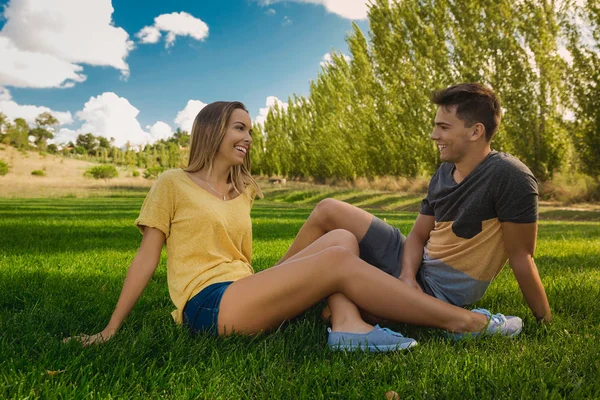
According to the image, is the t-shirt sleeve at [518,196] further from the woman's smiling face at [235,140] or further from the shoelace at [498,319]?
the woman's smiling face at [235,140]

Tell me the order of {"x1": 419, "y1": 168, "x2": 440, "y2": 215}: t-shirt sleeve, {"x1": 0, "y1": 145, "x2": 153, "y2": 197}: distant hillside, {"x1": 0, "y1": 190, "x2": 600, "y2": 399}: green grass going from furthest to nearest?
{"x1": 0, "y1": 145, "x2": 153, "y2": 197}: distant hillside → {"x1": 419, "y1": 168, "x2": 440, "y2": 215}: t-shirt sleeve → {"x1": 0, "y1": 190, "x2": 600, "y2": 399}: green grass

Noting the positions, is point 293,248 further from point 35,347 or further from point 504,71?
point 504,71

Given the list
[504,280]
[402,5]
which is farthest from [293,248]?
[402,5]

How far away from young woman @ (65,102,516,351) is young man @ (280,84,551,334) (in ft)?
0.93

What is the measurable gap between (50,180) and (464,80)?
33.2 m

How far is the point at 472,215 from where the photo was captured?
2.71m

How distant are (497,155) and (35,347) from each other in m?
2.69

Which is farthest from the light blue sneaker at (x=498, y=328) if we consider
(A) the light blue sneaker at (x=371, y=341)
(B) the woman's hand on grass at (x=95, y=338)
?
(B) the woman's hand on grass at (x=95, y=338)

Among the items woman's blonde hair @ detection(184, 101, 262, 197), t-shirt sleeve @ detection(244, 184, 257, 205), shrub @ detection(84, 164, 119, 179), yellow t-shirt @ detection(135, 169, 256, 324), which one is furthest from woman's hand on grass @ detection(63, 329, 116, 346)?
shrub @ detection(84, 164, 119, 179)

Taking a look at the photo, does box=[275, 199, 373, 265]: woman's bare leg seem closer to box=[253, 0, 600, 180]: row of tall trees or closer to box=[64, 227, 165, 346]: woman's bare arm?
box=[64, 227, 165, 346]: woman's bare arm

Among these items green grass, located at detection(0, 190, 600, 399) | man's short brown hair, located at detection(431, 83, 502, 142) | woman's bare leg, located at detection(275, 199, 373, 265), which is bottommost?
green grass, located at detection(0, 190, 600, 399)

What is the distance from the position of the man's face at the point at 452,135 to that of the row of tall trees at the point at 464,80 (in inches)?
630

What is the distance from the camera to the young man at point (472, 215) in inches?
102

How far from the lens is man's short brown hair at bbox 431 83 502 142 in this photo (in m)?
2.72
